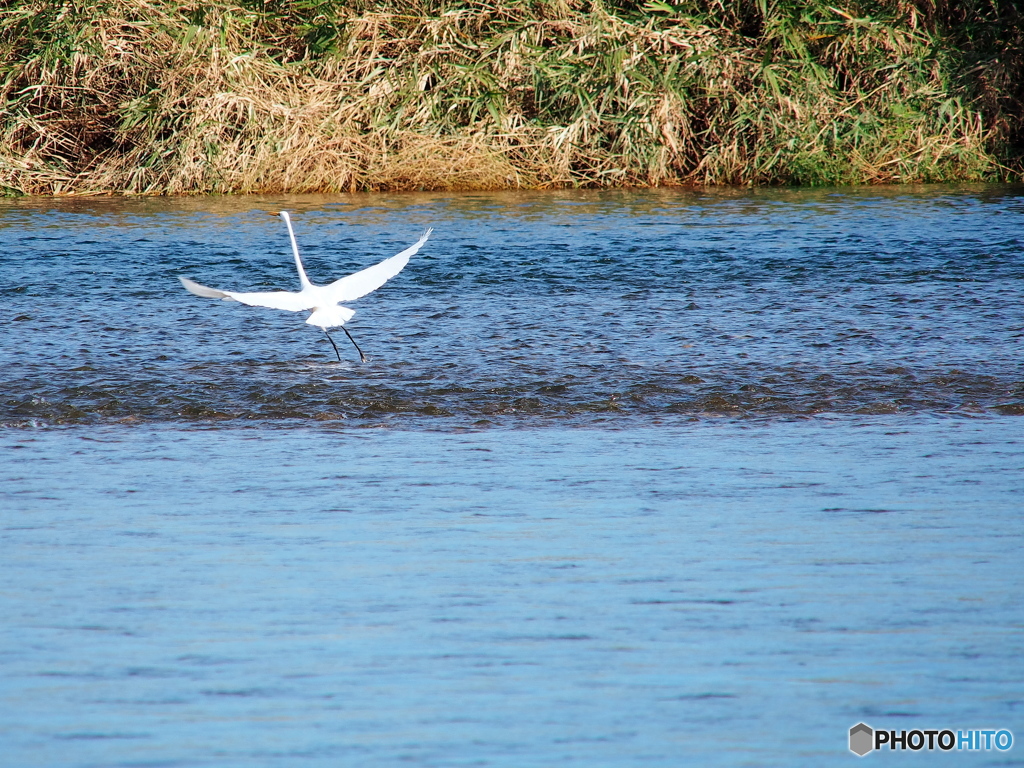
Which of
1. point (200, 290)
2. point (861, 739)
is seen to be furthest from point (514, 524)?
point (200, 290)

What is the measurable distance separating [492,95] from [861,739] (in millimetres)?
11363

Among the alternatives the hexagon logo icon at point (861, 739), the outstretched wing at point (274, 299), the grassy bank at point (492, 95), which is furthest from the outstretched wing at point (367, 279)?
the grassy bank at point (492, 95)

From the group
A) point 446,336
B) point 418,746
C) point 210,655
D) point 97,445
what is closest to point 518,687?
point 418,746

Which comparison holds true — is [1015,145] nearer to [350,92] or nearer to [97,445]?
[350,92]

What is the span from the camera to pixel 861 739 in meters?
2.43

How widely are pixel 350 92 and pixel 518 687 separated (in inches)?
440

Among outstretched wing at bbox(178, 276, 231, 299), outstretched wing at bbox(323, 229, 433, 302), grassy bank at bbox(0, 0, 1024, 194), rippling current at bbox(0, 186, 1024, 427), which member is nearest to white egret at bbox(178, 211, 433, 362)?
outstretched wing at bbox(323, 229, 433, 302)

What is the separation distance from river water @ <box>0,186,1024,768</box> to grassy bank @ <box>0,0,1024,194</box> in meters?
5.37

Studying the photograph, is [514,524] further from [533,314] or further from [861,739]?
[533,314]

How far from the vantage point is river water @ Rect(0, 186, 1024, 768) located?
98.7 inches

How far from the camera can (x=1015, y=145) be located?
1382cm

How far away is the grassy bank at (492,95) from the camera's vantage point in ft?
42.2

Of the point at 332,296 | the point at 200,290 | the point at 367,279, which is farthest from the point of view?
the point at 367,279

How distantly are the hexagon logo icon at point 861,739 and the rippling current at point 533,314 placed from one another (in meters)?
2.52
